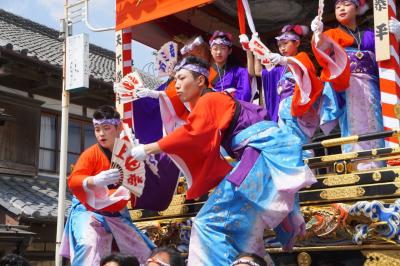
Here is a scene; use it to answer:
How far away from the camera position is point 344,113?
583 cm

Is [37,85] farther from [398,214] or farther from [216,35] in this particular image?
[398,214]

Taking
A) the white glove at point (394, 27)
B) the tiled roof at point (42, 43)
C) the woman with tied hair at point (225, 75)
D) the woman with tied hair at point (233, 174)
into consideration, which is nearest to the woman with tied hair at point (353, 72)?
the white glove at point (394, 27)

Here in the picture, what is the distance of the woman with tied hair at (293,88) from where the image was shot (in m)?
5.50

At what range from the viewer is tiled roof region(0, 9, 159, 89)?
15145 millimetres

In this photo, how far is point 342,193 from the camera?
4773 millimetres

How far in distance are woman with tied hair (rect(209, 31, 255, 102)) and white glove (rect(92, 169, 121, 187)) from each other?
2.24 metres

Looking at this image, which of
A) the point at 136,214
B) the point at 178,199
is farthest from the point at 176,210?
the point at 136,214

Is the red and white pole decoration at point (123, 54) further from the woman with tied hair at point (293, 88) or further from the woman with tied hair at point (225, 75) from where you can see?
the woman with tied hair at point (293, 88)

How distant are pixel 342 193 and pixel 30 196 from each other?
383 inches

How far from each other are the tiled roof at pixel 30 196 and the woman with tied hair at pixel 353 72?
27.0 feet

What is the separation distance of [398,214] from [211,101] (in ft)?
5.40

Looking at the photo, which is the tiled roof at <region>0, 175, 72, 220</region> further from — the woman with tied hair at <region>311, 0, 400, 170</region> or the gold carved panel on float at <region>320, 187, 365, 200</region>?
the gold carved panel on float at <region>320, 187, 365, 200</region>

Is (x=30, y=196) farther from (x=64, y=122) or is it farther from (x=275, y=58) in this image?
(x=275, y=58)

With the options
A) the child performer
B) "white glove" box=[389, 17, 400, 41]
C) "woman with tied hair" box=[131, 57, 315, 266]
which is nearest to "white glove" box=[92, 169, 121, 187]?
the child performer
